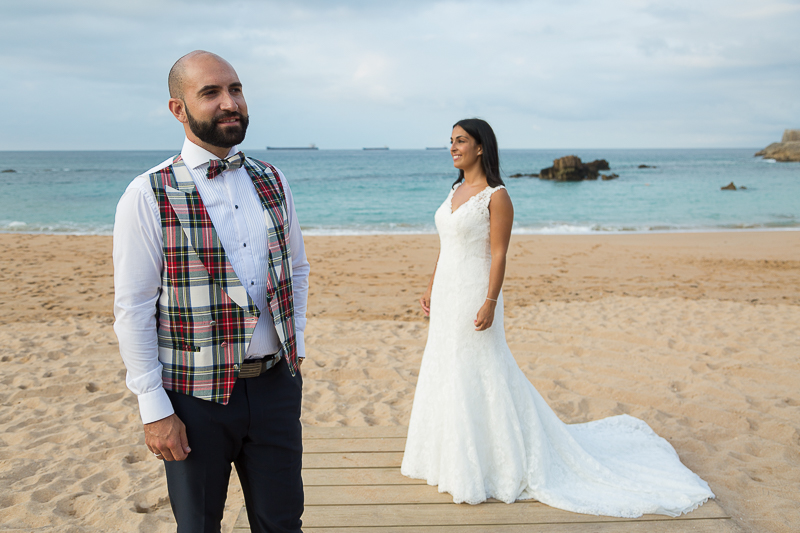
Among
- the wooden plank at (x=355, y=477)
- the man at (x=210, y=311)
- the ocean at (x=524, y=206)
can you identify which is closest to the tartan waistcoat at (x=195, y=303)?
the man at (x=210, y=311)

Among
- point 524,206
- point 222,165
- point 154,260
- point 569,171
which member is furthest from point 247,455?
point 569,171

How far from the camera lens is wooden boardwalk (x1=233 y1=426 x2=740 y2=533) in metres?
2.73

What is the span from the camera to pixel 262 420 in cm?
195

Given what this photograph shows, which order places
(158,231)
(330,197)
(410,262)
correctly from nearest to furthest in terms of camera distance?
(158,231) → (410,262) → (330,197)

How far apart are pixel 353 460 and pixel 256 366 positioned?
1.68m

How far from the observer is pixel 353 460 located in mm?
3361

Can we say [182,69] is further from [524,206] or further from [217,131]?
[524,206]

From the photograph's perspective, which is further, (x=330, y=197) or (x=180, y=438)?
(x=330, y=197)

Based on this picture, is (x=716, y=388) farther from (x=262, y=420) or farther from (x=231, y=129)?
(x=231, y=129)

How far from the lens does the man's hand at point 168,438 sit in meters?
1.77

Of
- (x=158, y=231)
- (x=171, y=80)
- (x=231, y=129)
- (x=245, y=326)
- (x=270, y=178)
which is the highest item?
(x=171, y=80)

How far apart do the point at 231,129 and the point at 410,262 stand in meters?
10.1

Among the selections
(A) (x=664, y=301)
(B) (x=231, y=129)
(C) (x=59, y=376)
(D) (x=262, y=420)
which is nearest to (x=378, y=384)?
(C) (x=59, y=376)

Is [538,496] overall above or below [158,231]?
below
